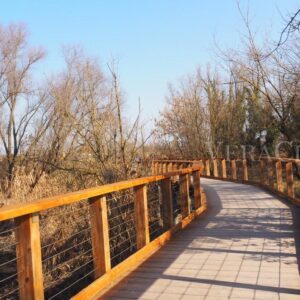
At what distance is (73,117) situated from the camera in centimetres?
1102

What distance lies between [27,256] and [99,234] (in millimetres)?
1140

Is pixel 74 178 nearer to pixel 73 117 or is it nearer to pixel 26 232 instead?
pixel 73 117

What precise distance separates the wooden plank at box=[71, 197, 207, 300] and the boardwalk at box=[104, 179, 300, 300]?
3.8 inches

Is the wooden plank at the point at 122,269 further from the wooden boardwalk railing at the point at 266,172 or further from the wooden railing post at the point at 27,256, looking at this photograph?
Answer: the wooden boardwalk railing at the point at 266,172

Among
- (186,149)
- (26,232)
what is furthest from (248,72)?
(26,232)

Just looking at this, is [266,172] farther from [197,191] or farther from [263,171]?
[197,191]

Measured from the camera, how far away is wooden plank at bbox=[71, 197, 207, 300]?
12.5 ft

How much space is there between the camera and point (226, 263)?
4879 millimetres

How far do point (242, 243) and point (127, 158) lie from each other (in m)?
5.03

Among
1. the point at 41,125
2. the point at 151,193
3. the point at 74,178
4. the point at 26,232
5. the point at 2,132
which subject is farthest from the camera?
the point at 2,132

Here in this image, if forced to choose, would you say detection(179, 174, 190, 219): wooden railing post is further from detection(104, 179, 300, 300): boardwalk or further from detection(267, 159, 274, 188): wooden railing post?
detection(267, 159, 274, 188): wooden railing post

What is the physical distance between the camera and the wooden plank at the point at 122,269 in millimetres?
3814

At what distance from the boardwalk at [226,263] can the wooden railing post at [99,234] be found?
10.2 inches

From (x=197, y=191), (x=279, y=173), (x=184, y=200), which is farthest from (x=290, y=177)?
(x=184, y=200)
